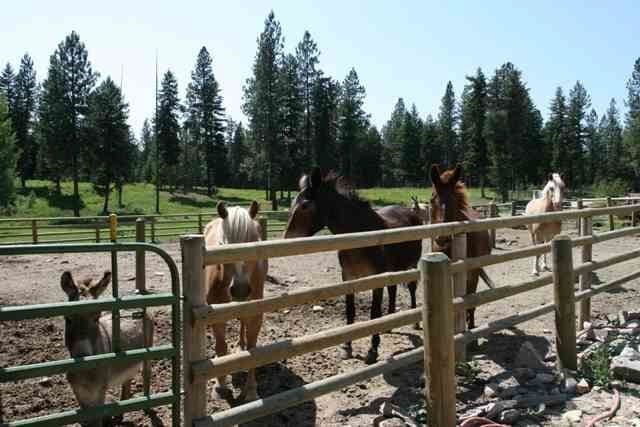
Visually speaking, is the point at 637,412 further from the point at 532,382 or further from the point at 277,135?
the point at 277,135

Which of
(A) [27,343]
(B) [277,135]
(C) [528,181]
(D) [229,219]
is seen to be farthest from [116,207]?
(C) [528,181]

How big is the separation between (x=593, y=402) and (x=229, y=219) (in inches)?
137

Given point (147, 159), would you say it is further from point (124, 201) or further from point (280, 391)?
point (280, 391)

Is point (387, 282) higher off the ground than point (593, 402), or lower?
higher

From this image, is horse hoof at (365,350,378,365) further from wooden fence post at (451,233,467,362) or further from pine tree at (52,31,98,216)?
pine tree at (52,31,98,216)

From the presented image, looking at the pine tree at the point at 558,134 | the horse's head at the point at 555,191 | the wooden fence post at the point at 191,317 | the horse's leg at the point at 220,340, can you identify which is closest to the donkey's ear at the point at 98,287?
the wooden fence post at the point at 191,317

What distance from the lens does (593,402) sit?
394cm

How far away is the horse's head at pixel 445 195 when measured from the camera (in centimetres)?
559

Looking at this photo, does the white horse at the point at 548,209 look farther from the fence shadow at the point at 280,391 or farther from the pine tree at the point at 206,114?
the pine tree at the point at 206,114

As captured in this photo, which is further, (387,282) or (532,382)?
(532,382)

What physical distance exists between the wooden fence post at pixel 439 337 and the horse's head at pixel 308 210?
264cm

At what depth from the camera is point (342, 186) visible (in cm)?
612

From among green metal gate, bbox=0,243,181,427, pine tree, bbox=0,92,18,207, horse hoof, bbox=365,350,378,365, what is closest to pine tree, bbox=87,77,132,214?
pine tree, bbox=0,92,18,207

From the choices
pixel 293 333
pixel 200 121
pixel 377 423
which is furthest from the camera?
pixel 200 121
